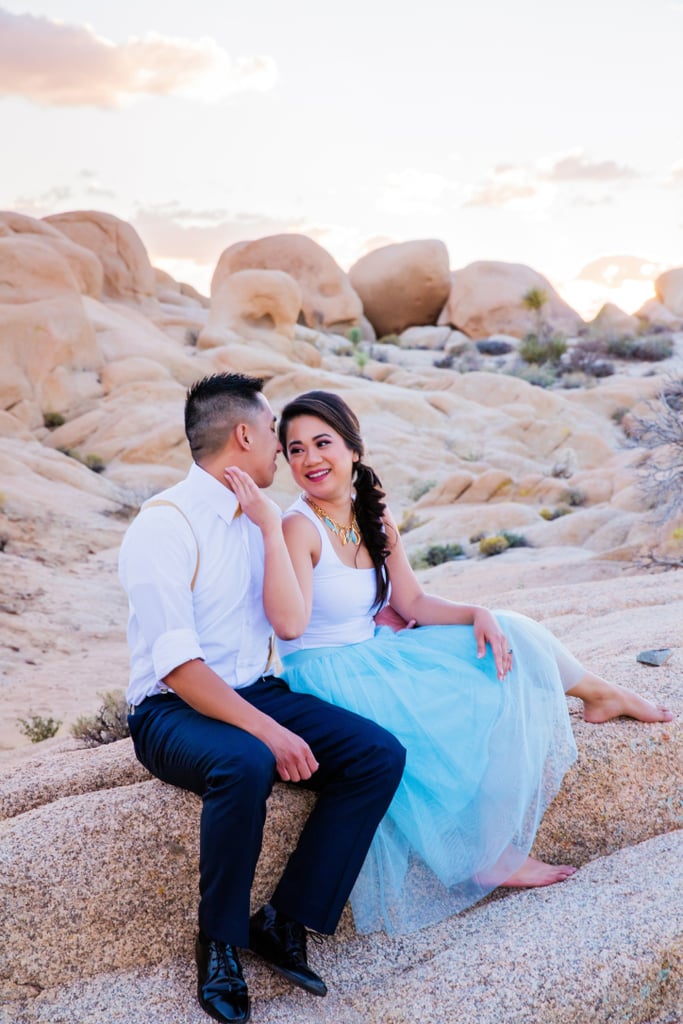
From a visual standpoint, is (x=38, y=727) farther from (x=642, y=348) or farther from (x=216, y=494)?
(x=642, y=348)

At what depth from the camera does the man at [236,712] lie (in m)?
2.48

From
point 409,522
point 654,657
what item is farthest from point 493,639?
point 409,522

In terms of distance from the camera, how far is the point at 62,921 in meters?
2.66

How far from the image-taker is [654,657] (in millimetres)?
4129

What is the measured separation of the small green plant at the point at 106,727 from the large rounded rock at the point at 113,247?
2168 cm

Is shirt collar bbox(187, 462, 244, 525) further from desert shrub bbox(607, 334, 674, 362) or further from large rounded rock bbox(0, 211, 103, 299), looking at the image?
desert shrub bbox(607, 334, 674, 362)

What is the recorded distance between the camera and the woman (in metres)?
2.87

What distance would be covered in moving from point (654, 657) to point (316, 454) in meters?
1.84

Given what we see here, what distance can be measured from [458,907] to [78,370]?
1775cm

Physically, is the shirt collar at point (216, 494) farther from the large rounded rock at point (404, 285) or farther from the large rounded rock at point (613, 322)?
the large rounded rock at point (404, 285)

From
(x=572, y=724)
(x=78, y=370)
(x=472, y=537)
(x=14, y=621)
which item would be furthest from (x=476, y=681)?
(x=78, y=370)

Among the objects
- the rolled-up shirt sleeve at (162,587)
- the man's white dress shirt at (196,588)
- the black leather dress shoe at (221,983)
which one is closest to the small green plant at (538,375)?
the man's white dress shirt at (196,588)

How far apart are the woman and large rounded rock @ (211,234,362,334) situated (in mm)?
30108

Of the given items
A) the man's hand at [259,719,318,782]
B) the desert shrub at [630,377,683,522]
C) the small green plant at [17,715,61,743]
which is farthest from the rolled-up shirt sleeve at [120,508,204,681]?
the desert shrub at [630,377,683,522]
